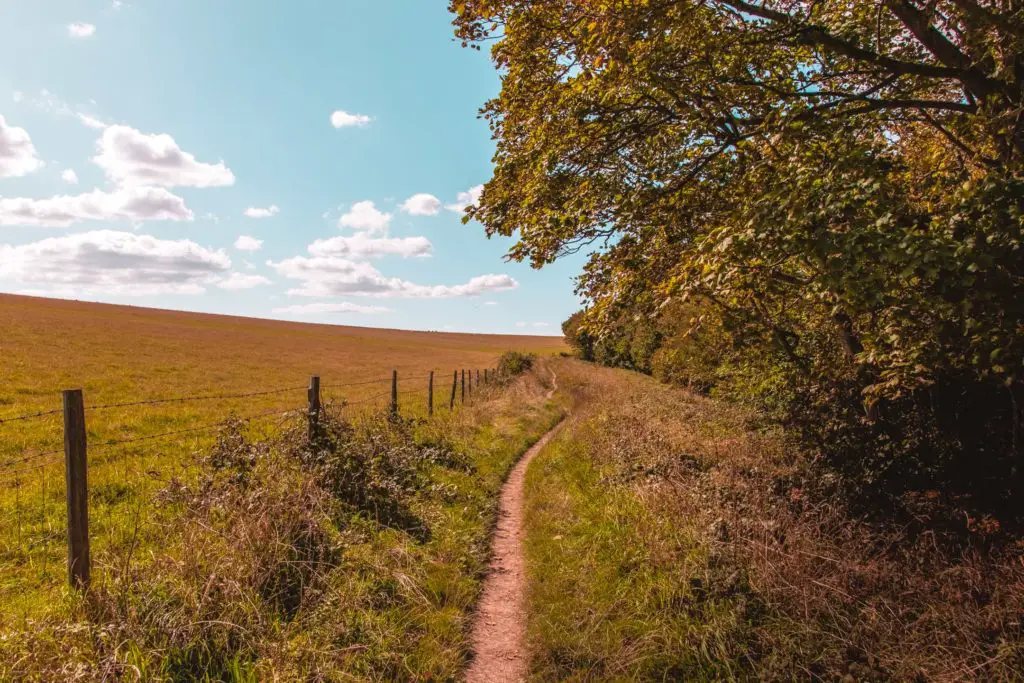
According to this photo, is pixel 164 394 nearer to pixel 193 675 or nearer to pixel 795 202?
pixel 193 675

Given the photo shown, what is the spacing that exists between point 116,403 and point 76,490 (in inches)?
547

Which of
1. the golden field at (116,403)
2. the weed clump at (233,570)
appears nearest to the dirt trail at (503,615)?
the weed clump at (233,570)

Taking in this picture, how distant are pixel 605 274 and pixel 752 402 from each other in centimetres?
664

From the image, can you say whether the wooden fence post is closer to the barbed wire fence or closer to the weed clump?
the barbed wire fence

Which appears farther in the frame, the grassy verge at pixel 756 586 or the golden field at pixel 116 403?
the golden field at pixel 116 403

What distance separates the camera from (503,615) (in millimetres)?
5504

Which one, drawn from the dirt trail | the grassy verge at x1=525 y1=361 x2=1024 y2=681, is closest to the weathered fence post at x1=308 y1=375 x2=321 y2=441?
the dirt trail

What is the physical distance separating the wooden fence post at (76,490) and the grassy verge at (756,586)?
14.0 feet

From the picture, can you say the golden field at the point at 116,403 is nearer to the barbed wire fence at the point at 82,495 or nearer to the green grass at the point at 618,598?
the barbed wire fence at the point at 82,495

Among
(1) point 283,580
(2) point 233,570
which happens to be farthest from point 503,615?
(2) point 233,570

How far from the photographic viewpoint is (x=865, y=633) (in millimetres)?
4422

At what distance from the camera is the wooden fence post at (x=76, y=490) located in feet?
15.0

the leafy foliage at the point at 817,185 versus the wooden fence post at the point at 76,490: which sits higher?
the leafy foliage at the point at 817,185

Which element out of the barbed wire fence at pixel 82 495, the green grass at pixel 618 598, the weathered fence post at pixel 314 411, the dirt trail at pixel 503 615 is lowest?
the dirt trail at pixel 503 615
